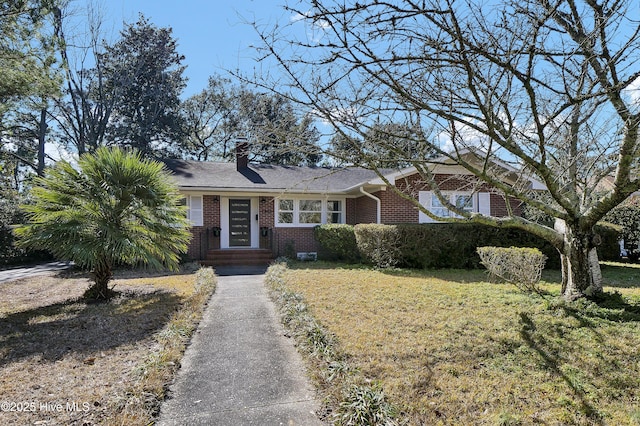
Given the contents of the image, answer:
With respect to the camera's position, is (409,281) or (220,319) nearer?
(220,319)

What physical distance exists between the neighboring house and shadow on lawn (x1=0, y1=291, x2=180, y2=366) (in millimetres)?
6349

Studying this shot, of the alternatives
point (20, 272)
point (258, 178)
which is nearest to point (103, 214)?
point (20, 272)

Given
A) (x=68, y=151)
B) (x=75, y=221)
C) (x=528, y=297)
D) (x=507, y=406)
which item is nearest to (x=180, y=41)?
(x=68, y=151)

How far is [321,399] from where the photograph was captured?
3.33m

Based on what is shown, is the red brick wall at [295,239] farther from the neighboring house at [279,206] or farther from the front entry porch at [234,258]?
the front entry porch at [234,258]

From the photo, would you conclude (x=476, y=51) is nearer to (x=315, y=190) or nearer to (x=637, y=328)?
(x=637, y=328)

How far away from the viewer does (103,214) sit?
23.4 feet

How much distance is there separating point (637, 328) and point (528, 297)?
172 cm

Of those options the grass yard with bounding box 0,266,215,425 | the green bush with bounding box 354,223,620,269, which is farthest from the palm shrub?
the green bush with bounding box 354,223,620,269

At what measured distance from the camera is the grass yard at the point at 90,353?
310 centimetres

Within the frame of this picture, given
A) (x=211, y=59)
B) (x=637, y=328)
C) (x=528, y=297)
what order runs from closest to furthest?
(x=637, y=328)
(x=211, y=59)
(x=528, y=297)

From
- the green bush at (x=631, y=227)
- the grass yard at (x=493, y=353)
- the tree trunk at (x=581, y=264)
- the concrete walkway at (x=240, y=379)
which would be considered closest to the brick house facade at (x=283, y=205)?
the green bush at (x=631, y=227)

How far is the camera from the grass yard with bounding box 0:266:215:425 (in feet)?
10.2

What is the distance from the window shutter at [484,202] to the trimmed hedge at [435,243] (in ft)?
9.57
